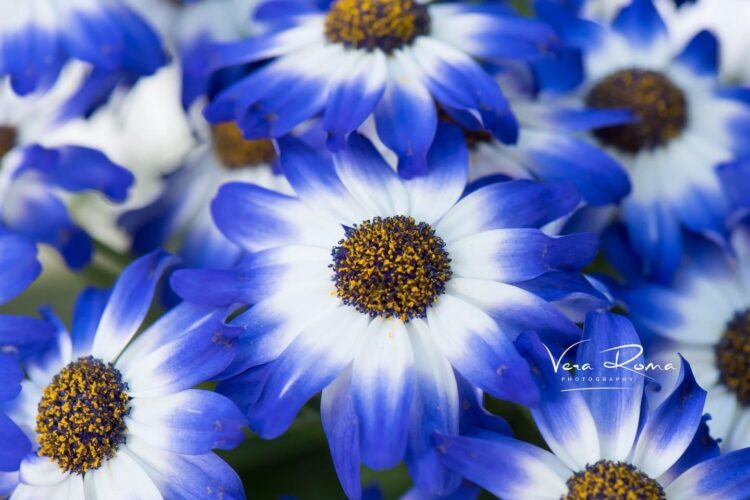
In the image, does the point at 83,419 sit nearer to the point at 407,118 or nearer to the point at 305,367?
the point at 305,367

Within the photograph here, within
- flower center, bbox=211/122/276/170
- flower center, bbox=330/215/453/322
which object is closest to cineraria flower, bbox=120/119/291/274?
flower center, bbox=211/122/276/170

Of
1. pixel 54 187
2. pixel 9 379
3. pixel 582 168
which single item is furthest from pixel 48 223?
pixel 582 168

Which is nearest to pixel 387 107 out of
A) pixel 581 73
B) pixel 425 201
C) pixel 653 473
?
pixel 425 201

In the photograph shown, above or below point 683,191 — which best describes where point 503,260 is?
below

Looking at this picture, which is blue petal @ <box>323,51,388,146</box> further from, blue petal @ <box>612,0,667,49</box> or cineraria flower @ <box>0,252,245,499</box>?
blue petal @ <box>612,0,667,49</box>

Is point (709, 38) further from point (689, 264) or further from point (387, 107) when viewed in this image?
point (387, 107)

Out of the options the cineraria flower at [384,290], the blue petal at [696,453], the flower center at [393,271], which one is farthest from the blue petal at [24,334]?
the blue petal at [696,453]
